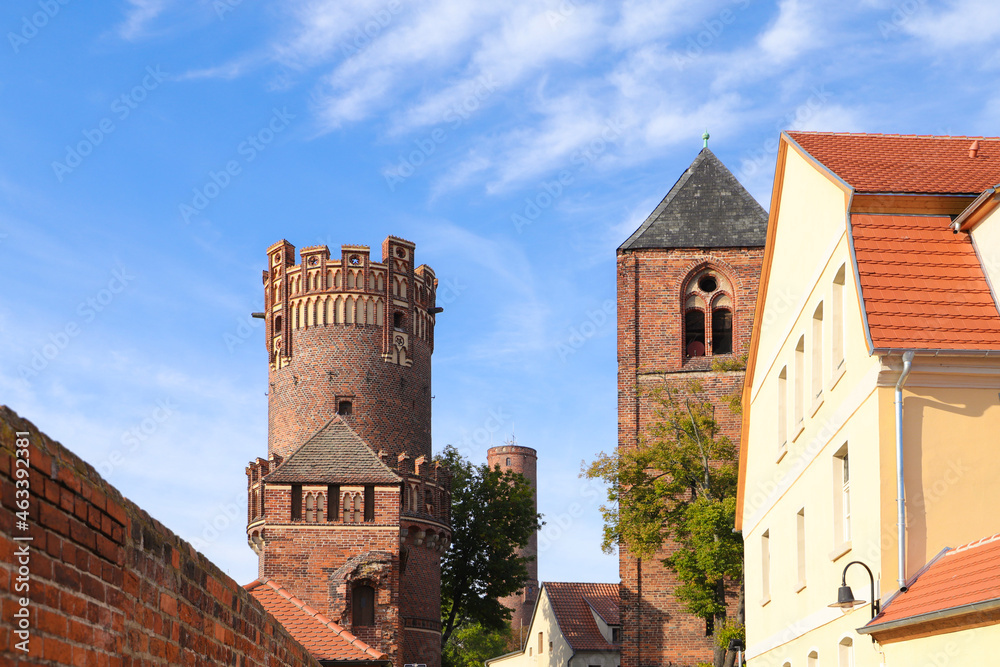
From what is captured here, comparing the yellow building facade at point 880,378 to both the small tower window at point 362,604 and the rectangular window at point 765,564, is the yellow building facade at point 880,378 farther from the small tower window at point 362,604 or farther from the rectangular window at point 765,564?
the small tower window at point 362,604

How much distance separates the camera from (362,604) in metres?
36.6

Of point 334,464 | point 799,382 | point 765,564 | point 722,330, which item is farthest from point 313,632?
point 722,330

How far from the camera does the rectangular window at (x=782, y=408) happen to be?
56.8 feet

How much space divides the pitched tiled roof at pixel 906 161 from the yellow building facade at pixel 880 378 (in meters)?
0.04

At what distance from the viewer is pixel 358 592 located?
1444 inches

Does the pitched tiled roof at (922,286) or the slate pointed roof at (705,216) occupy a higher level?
the slate pointed roof at (705,216)

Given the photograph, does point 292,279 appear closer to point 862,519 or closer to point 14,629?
point 862,519

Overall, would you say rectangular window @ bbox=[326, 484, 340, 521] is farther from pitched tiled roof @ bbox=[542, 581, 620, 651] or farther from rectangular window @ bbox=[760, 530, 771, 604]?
pitched tiled roof @ bbox=[542, 581, 620, 651]

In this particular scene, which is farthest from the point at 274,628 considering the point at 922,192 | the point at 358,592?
the point at 358,592

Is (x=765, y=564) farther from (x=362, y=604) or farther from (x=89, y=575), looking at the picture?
(x=362, y=604)

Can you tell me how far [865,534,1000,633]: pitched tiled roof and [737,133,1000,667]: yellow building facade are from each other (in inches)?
5.7

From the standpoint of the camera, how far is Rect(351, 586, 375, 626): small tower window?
36406 millimetres

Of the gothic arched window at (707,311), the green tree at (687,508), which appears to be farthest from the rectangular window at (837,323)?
the gothic arched window at (707,311)

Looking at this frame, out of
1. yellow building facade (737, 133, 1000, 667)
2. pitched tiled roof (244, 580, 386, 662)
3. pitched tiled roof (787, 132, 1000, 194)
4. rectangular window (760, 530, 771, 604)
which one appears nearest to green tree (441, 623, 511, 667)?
pitched tiled roof (244, 580, 386, 662)
